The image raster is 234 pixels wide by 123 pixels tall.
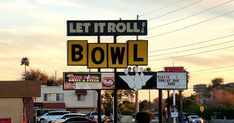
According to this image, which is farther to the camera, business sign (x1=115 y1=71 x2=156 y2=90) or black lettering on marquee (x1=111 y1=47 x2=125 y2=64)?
black lettering on marquee (x1=111 y1=47 x2=125 y2=64)

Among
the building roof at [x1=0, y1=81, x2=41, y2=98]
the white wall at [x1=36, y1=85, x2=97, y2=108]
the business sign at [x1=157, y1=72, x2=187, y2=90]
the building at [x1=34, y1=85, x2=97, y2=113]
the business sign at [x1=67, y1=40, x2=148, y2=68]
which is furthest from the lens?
the white wall at [x1=36, y1=85, x2=97, y2=108]

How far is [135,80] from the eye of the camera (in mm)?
33938

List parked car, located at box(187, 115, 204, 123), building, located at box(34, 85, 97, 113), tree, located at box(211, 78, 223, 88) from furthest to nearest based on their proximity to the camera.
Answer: tree, located at box(211, 78, 223, 88) < building, located at box(34, 85, 97, 113) < parked car, located at box(187, 115, 204, 123)

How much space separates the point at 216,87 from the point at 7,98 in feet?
440

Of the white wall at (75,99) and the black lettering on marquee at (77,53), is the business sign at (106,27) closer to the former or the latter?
the black lettering on marquee at (77,53)

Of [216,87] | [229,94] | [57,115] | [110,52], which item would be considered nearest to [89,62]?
[110,52]

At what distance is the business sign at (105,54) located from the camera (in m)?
34.1

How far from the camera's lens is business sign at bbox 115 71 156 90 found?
33875mm

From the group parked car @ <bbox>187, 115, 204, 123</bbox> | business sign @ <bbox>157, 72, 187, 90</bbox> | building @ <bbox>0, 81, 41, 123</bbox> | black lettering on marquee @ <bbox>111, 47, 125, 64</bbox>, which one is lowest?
parked car @ <bbox>187, 115, 204, 123</bbox>

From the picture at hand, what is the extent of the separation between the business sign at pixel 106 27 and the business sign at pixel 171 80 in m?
2.72

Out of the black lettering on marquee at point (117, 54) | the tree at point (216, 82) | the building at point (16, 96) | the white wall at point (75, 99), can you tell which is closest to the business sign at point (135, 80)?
the black lettering on marquee at point (117, 54)

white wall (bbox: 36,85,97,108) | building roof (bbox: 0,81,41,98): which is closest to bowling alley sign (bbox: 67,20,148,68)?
building roof (bbox: 0,81,41,98)

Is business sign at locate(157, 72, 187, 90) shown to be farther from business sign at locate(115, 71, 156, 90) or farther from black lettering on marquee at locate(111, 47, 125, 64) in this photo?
black lettering on marquee at locate(111, 47, 125, 64)

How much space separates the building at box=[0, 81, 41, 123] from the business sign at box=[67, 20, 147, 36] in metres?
21.6
